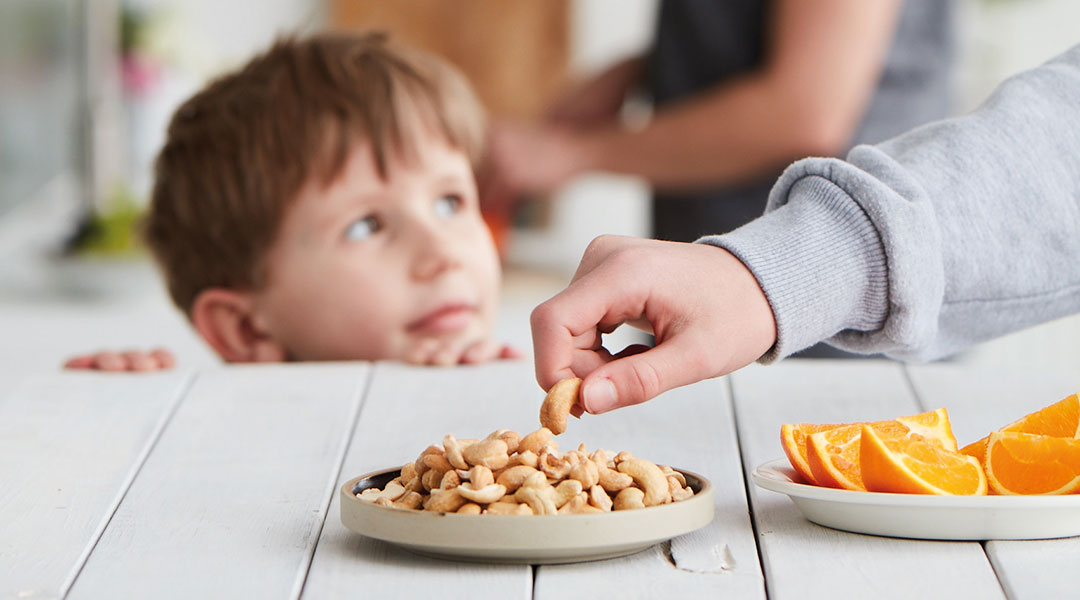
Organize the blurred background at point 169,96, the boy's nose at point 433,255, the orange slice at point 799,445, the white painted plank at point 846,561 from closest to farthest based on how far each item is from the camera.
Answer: the white painted plank at point 846,561, the orange slice at point 799,445, the boy's nose at point 433,255, the blurred background at point 169,96

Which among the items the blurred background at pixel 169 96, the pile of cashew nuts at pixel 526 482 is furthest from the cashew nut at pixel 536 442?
the blurred background at pixel 169 96

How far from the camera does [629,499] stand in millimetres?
601

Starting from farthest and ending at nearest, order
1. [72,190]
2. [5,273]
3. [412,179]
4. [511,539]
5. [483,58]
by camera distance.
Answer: [483,58] < [72,190] < [5,273] < [412,179] < [511,539]

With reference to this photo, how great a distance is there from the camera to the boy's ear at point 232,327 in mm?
1510

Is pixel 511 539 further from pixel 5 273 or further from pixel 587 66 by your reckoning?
pixel 587 66

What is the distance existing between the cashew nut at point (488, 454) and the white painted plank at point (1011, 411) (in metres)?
0.24

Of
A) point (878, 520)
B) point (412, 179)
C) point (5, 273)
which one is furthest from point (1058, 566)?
point (5, 273)

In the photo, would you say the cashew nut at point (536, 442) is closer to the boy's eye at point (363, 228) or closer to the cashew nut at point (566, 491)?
the cashew nut at point (566, 491)

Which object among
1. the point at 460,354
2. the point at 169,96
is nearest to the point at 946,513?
the point at 460,354

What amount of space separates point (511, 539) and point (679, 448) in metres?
0.30

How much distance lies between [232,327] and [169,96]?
2029 millimetres

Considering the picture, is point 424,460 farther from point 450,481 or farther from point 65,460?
point 65,460

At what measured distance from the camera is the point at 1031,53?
3.16 metres

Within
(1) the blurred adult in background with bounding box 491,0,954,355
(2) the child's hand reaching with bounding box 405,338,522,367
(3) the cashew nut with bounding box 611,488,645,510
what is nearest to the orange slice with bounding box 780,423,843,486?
(3) the cashew nut with bounding box 611,488,645,510
